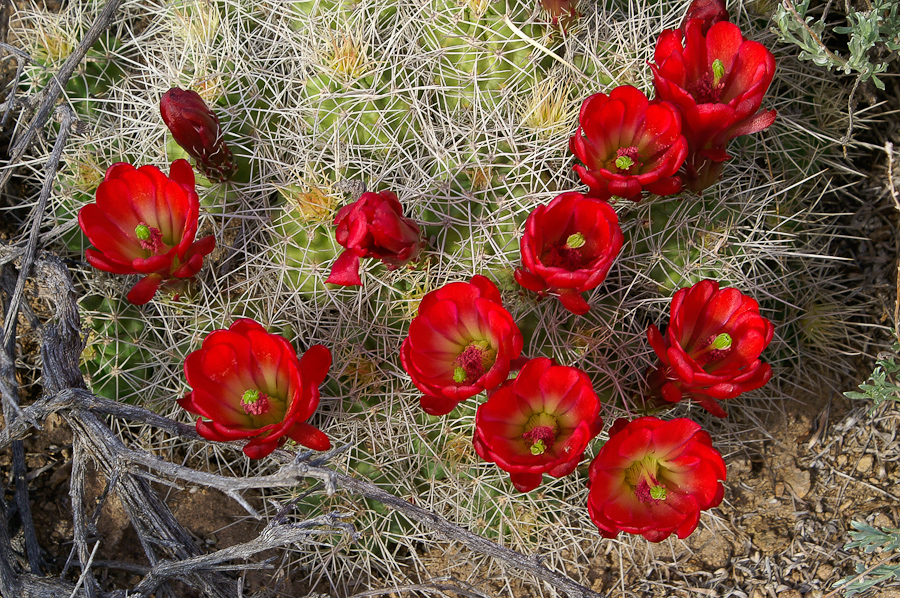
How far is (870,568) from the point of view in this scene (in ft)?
7.39

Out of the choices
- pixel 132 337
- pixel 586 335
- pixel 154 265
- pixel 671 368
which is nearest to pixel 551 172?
pixel 586 335

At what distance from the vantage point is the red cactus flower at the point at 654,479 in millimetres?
1735

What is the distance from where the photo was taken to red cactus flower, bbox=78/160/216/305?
197cm

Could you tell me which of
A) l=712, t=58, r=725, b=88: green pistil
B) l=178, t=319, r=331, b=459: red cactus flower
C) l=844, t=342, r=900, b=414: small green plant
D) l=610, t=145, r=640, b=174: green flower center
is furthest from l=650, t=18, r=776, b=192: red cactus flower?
l=178, t=319, r=331, b=459: red cactus flower

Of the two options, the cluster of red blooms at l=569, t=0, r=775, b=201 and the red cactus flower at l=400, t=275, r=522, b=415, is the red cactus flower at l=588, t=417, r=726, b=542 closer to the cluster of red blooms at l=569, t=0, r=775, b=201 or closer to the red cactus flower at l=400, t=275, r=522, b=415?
the red cactus flower at l=400, t=275, r=522, b=415

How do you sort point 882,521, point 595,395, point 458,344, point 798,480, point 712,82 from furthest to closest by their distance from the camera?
point 798,480 → point 882,521 → point 712,82 → point 458,344 → point 595,395

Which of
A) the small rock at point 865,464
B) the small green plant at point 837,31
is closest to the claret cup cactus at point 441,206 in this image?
the small green plant at point 837,31

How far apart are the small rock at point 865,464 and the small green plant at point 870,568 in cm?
33

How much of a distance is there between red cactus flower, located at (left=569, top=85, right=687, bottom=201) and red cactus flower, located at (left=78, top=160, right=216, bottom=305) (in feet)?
3.82

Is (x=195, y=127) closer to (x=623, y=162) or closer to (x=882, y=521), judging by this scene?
(x=623, y=162)

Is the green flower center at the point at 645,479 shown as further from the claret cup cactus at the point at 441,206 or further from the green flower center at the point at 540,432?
the green flower center at the point at 540,432

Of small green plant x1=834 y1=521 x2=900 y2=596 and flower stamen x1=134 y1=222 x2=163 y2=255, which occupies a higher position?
flower stamen x1=134 y1=222 x2=163 y2=255

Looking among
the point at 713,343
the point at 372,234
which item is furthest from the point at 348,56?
the point at 713,343

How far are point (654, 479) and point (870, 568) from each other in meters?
1.05
